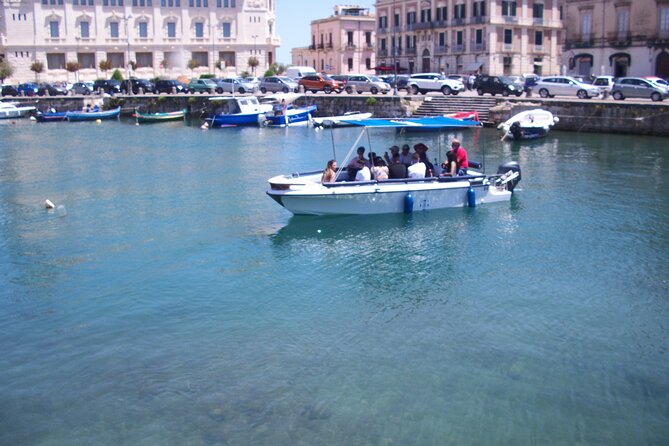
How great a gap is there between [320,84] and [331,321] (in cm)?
4801

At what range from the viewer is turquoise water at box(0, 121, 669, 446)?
387 inches

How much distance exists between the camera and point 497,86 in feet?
164

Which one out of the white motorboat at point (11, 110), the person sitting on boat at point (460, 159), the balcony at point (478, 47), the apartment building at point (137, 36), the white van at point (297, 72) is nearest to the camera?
the person sitting on boat at point (460, 159)

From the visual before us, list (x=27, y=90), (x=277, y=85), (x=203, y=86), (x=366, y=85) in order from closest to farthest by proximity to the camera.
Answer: (x=366, y=85), (x=277, y=85), (x=203, y=86), (x=27, y=90)

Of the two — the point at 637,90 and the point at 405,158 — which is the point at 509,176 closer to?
the point at 405,158

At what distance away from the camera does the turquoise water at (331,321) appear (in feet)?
32.2

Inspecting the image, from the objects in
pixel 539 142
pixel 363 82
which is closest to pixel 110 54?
pixel 363 82

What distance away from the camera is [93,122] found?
55625mm

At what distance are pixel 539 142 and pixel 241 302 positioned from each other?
90.4 feet

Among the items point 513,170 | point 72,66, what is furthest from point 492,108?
point 72,66

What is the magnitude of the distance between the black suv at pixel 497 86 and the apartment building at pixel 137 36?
42.0 metres

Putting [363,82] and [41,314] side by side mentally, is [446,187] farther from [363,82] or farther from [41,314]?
[363,82]

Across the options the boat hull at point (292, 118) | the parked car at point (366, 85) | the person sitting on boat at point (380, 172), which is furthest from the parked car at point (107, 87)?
the person sitting on boat at point (380, 172)

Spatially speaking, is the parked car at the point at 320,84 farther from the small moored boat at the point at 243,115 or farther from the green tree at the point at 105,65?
the green tree at the point at 105,65
